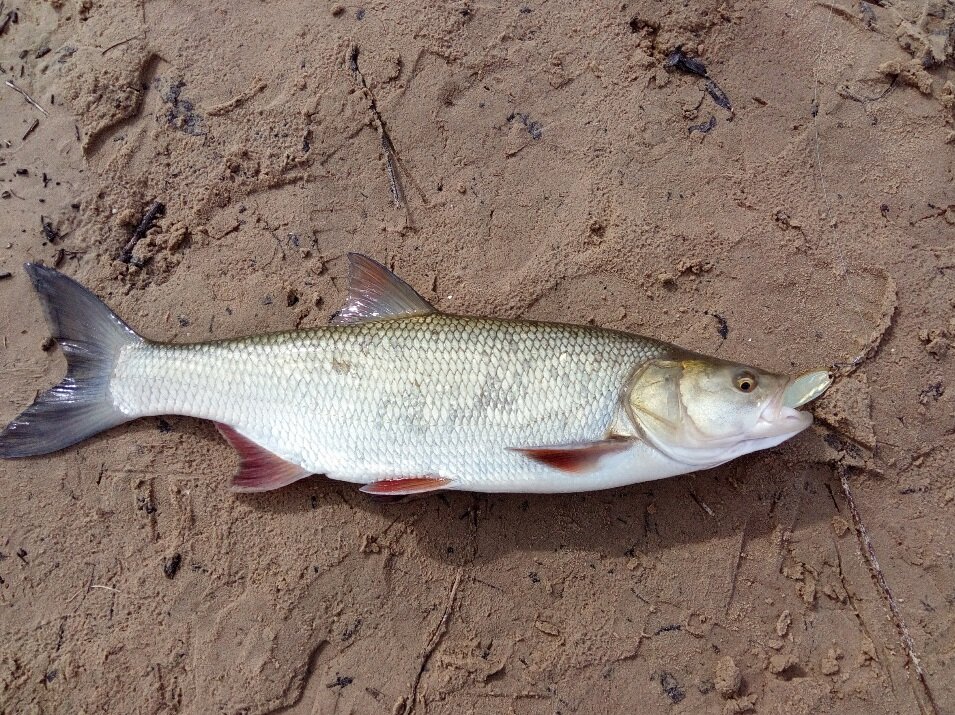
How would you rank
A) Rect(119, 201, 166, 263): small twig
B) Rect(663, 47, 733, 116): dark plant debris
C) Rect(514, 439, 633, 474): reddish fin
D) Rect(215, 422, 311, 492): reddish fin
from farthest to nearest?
1. Rect(663, 47, 733, 116): dark plant debris
2. Rect(119, 201, 166, 263): small twig
3. Rect(215, 422, 311, 492): reddish fin
4. Rect(514, 439, 633, 474): reddish fin

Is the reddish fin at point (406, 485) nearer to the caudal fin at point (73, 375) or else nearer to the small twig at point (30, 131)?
the caudal fin at point (73, 375)

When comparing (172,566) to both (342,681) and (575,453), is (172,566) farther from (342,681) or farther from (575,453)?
(575,453)

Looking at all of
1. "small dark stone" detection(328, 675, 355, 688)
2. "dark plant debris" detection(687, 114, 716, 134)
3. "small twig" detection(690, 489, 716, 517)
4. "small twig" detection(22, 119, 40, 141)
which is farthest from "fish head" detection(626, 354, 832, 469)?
"small twig" detection(22, 119, 40, 141)

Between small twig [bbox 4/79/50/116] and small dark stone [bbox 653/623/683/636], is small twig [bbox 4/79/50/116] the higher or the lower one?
the higher one

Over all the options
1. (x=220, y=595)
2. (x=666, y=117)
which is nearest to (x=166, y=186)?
(x=220, y=595)

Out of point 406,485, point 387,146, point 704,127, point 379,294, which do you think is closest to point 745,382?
point 704,127

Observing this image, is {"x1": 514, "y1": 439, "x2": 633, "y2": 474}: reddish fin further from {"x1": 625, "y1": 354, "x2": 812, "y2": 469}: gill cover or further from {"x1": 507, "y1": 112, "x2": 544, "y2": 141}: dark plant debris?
{"x1": 507, "y1": 112, "x2": 544, "y2": 141}: dark plant debris
